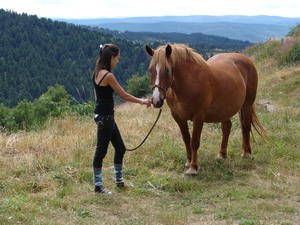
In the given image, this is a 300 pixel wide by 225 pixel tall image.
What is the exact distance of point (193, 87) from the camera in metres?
5.78

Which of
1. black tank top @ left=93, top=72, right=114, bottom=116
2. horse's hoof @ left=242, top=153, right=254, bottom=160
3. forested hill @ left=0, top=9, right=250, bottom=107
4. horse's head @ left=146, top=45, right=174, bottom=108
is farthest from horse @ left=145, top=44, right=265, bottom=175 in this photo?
forested hill @ left=0, top=9, right=250, bottom=107

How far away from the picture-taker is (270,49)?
1998 cm

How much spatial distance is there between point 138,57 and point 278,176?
90.6 m

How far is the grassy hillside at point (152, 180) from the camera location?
177 inches

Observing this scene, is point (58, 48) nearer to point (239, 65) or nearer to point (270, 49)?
point (270, 49)

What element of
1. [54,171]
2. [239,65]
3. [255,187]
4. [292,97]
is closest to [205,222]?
[255,187]

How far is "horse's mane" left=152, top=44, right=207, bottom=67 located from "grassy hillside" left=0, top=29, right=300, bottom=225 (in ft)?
5.24

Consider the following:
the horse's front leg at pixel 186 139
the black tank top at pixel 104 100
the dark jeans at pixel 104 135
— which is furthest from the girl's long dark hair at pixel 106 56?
the horse's front leg at pixel 186 139

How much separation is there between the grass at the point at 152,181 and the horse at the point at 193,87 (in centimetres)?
49

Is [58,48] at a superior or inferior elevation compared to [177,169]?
inferior

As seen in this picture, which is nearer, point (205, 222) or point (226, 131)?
point (205, 222)

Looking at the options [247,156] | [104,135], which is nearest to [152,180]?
[104,135]

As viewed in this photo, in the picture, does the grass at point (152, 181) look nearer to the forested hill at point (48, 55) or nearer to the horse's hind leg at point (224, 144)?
the horse's hind leg at point (224, 144)

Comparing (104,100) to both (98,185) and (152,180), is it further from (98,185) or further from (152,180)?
(152,180)
